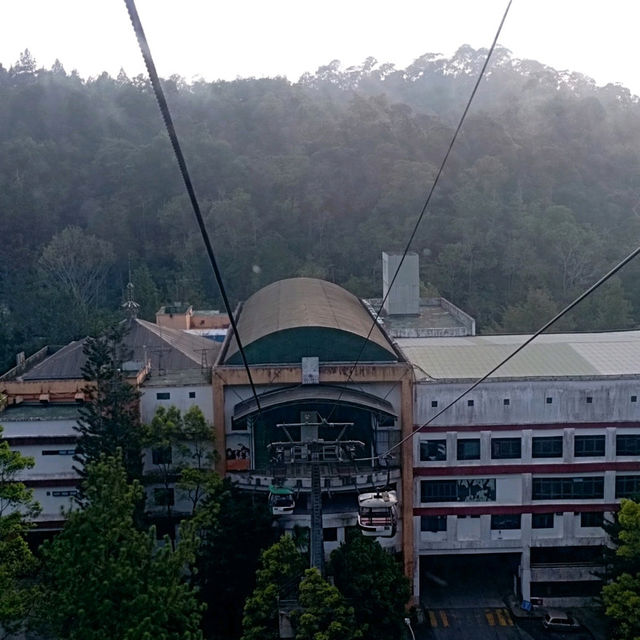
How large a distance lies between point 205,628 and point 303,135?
32.3 metres

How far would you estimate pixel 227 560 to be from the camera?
13.0 m

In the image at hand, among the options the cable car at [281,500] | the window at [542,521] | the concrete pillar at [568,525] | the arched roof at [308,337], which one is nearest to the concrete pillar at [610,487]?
the concrete pillar at [568,525]

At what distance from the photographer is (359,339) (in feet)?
48.4

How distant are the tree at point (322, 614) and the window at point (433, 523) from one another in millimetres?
4135

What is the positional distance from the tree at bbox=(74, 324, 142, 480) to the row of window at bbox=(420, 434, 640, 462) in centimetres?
494

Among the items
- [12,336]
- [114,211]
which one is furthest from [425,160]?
[12,336]

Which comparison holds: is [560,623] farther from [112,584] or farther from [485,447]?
[112,584]

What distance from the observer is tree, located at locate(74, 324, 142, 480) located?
13.9 metres

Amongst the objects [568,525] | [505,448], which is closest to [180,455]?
[505,448]

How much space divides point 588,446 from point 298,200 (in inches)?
976

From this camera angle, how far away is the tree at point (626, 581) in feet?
39.3

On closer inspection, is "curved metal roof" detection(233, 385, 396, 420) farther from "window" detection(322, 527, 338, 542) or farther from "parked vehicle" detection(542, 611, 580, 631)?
"parked vehicle" detection(542, 611, 580, 631)

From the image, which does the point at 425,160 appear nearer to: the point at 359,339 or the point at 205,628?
the point at 359,339

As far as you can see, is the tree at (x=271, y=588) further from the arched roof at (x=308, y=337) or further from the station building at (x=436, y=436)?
the arched roof at (x=308, y=337)
